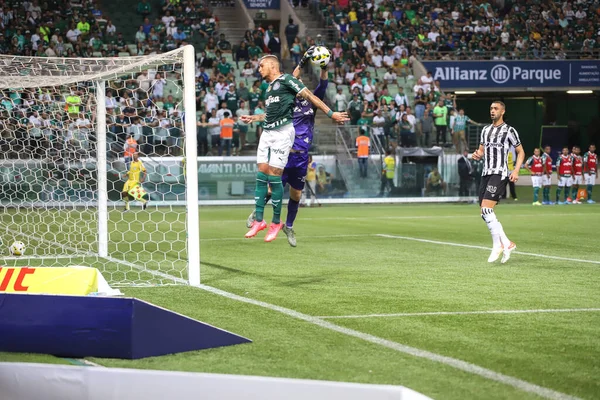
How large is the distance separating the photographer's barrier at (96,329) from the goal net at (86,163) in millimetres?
3392

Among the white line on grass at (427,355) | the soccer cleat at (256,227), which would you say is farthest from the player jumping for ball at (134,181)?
the white line on grass at (427,355)

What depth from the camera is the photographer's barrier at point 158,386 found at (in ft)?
12.3

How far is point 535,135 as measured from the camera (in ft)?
152

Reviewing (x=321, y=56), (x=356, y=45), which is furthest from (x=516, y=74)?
(x=321, y=56)

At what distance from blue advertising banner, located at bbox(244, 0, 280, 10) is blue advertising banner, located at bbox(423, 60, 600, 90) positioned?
821 centimetres

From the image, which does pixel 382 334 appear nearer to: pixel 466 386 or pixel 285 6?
pixel 466 386

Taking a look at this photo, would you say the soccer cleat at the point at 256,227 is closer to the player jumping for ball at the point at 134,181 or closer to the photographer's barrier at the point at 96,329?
the photographer's barrier at the point at 96,329

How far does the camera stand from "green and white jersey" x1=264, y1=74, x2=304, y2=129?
9.69 metres

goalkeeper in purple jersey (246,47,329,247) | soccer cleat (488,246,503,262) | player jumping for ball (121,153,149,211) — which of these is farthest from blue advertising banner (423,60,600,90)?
soccer cleat (488,246,503,262)

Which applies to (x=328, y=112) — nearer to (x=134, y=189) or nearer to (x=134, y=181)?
(x=134, y=181)

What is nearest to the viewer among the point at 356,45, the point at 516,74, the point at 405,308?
the point at 405,308

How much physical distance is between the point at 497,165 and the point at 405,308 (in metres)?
4.50

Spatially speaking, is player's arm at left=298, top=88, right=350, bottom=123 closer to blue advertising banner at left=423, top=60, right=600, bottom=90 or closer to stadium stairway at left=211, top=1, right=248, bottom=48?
blue advertising banner at left=423, top=60, right=600, bottom=90

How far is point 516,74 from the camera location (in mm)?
38625
